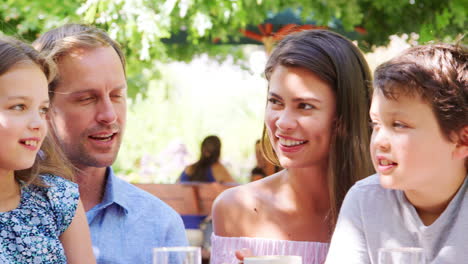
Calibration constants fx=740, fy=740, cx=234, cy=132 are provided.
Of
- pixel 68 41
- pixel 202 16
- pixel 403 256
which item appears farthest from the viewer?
pixel 202 16

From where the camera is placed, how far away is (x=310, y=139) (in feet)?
8.00

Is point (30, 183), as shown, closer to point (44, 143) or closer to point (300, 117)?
point (44, 143)

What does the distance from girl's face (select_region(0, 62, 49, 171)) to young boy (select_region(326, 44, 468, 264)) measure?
2.86 feet

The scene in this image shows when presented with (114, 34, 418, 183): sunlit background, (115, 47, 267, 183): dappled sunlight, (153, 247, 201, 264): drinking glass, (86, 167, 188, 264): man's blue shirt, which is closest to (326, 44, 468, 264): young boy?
(153, 247, 201, 264): drinking glass

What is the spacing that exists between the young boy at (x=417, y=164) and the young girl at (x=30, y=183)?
0.78 m

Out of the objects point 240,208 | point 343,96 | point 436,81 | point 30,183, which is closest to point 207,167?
point 240,208

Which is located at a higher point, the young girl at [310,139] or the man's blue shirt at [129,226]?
the young girl at [310,139]

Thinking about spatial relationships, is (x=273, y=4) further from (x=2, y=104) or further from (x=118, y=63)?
(x=2, y=104)

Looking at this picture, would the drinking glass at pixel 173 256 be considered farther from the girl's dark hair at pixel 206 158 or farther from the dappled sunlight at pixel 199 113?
the dappled sunlight at pixel 199 113

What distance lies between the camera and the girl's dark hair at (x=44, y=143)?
6.86 feet

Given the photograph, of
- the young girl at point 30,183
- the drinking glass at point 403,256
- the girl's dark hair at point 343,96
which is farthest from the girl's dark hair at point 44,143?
the drinking glass at point 403,256

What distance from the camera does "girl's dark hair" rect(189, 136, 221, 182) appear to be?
885cm

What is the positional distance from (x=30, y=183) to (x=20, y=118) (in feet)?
0.93

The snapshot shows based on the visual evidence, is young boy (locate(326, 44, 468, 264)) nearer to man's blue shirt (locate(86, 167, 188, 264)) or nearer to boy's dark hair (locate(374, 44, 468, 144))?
boy's dark hair (locate(374, 44, 468, 144))
